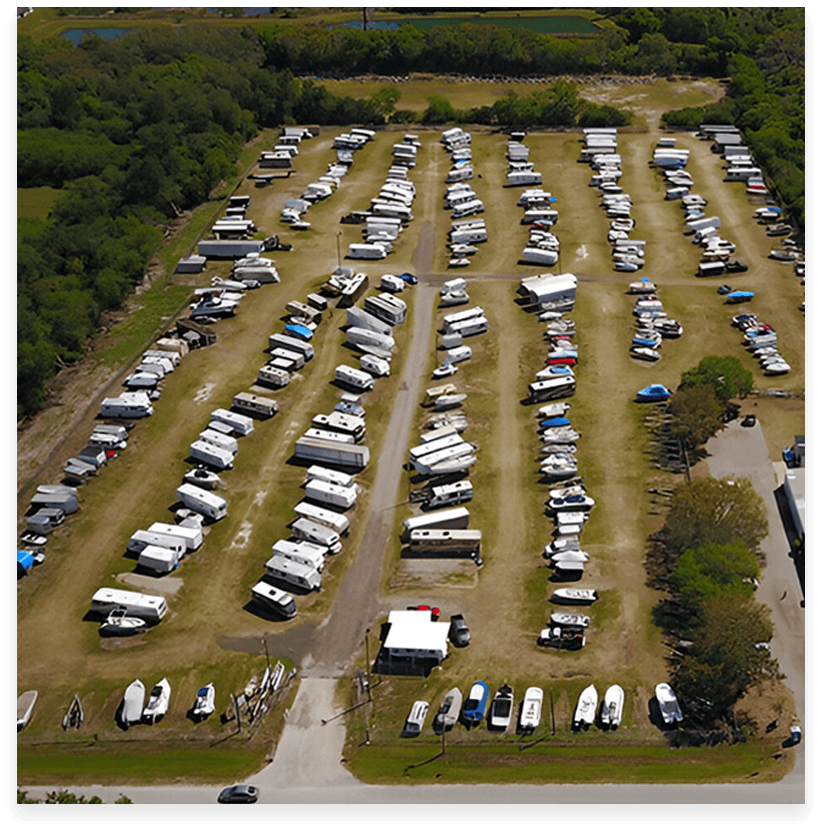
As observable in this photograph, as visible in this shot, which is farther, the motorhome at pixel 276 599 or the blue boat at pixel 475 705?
the motorhome at pixel 276 599

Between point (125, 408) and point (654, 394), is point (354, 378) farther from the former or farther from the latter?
point (654, 394)


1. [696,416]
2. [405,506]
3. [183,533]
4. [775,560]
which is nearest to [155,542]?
[183,533]

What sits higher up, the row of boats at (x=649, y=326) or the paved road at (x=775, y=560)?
the row of boats at (x=649, y=326)

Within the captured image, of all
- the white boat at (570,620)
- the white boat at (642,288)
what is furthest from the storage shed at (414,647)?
the white boat at (642,288)

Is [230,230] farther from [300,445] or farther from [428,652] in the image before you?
[428,652]

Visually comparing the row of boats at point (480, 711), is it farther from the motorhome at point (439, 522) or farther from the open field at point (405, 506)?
the motorhome at point (439, 522)

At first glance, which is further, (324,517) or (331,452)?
(331,452)
